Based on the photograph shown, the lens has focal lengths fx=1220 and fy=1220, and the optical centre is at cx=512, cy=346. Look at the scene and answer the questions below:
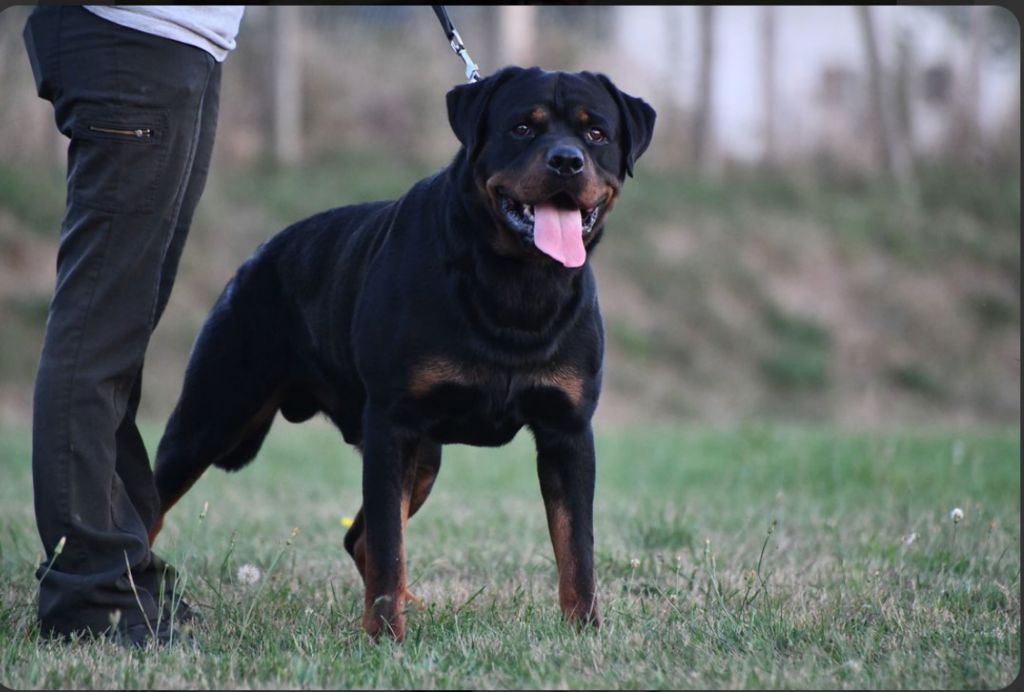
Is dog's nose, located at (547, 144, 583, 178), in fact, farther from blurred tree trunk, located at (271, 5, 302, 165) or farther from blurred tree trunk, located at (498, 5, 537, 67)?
blurred tree trunk, located at (271, 5, 302, 165)

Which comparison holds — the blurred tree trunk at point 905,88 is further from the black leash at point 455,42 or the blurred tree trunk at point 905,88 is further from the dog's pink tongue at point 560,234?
the dog's pink tongue at point 560,234

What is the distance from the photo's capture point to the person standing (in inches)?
125

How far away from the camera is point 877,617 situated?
11.1ft

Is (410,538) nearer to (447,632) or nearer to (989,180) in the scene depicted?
(447,632)

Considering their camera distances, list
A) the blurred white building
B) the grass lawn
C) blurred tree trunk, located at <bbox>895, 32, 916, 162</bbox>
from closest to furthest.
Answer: the grass lawn < the blurred white building < blurred tree trunk, located at <bbox>895, 32, 916, 162</bbox>

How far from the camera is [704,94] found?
58.0ft

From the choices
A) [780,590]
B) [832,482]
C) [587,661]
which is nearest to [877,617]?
[780,590]

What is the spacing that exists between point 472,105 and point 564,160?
412 mm

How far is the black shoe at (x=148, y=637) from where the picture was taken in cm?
315

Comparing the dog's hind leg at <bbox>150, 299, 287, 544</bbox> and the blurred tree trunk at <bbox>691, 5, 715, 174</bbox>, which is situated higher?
the blurred tree trunk at <bbox>691, 5, 715, 174</bbox>

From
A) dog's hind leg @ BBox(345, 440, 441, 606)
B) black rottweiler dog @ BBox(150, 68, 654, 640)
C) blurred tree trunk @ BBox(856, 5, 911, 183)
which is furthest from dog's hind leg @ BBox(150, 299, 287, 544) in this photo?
blurred tree trunk @ BBox(856, 5, 911, 183)

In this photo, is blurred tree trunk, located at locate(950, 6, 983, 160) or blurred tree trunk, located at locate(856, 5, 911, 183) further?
blurred tree trunk, located at locate(950, 6, 983, 160)

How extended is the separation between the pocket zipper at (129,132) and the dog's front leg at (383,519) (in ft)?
3.10

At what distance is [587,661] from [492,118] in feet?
5.10
